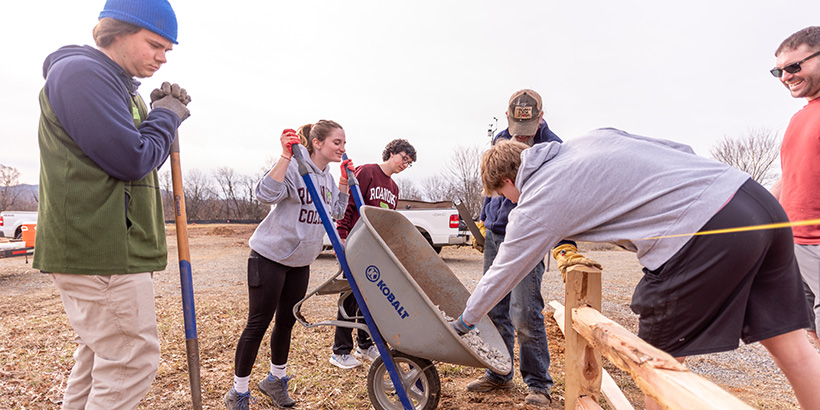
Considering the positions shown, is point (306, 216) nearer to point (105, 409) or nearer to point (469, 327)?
point (469, 327)

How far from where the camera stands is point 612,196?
5.92 ft

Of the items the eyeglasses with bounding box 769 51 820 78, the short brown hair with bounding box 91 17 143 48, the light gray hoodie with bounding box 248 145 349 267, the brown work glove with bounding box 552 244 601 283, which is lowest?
the brown work glove with bounding box 552 244 601 283

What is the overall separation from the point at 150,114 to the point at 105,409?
3.86ft

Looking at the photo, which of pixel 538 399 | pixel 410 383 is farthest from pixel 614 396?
pixel 410 383

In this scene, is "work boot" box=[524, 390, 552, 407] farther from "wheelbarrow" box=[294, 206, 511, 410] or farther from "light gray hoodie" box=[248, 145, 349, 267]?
"light gray hoodie" box=[248, 145, 349, 267]

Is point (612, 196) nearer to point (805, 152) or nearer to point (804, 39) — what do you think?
point (805, 152)

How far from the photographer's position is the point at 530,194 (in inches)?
76.4

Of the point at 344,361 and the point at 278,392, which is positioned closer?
the point at 278,392

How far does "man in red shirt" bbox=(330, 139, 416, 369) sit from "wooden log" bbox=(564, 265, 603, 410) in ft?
6.76

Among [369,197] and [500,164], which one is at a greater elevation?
[500,164]

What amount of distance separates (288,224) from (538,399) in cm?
202

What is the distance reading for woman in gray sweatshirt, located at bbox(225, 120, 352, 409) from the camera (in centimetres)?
277

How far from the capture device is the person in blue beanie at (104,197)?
1.61 meters

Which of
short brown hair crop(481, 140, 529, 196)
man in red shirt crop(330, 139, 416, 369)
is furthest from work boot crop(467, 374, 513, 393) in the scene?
short brown hair crop(481, 140, 529, 196)
